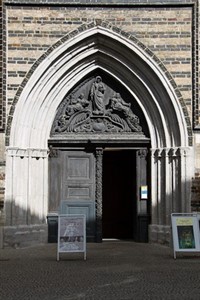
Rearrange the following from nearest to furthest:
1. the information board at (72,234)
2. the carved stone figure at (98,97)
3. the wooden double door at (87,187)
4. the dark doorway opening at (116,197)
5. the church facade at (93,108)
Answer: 1. the information board at (72,234)
2. the church facade at (93,108)
3. the carved stone figure at (98,97)
4. the wooden double door at (87,187)
5. the dark doorway opening at (116,197)

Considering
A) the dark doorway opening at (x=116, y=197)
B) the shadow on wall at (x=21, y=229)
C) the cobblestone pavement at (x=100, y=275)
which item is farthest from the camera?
the dark doorway opening at (x=116, y=197)

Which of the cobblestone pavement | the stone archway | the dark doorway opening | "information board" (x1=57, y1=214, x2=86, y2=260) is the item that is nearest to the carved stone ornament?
the stone archway

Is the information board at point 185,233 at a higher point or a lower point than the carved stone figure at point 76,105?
lower

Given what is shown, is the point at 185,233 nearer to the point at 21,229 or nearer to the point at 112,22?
the point at 21,229

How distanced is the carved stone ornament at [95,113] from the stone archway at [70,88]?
0.30 meters

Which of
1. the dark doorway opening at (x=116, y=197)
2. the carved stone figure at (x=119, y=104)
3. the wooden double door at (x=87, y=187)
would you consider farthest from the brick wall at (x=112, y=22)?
the dark doorway opening at (x=116, y=197)

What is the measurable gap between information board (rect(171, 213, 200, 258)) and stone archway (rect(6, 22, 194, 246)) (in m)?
2.35

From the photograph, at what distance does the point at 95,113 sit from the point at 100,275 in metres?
6.29

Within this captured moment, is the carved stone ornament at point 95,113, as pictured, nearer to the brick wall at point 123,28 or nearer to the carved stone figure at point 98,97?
the carved stone figure at point 98,97

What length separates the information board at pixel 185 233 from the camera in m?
11.7

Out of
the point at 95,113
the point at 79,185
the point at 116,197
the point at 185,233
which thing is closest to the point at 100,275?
the point at 185,233

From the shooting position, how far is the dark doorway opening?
19.1 meters

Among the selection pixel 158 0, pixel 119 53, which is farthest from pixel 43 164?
pixel 158 0

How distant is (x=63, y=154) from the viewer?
15500 mm
